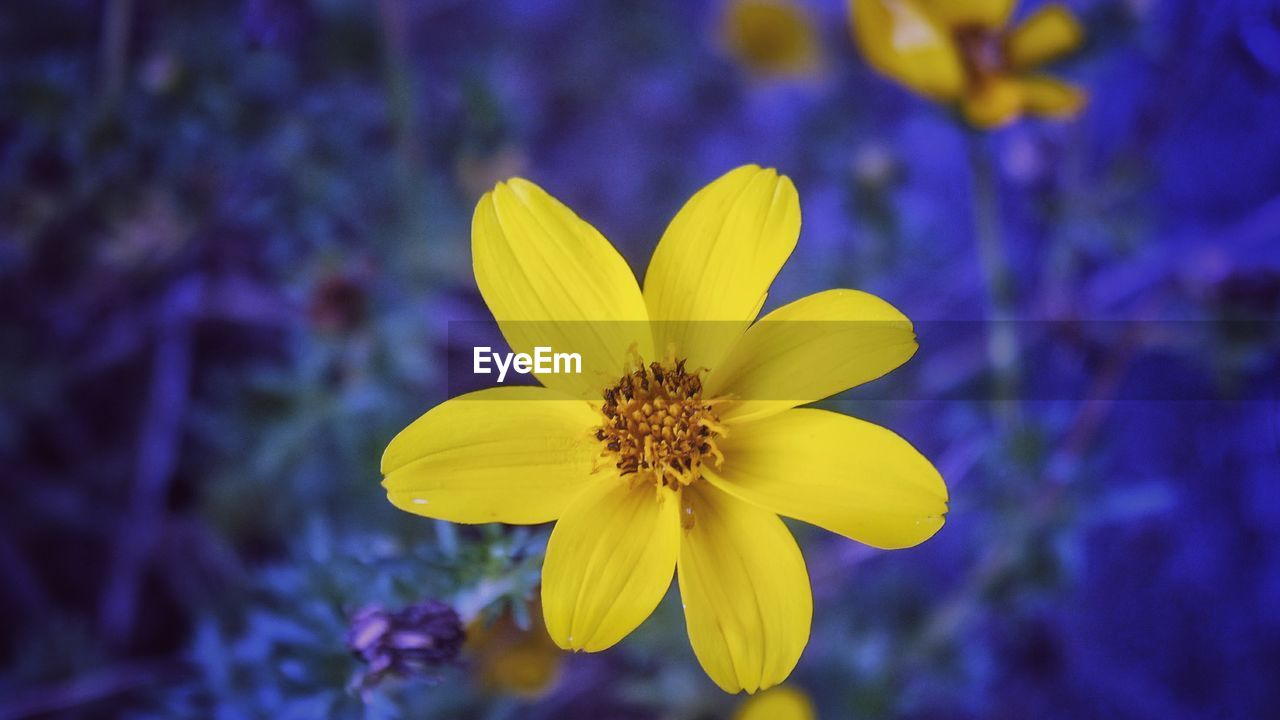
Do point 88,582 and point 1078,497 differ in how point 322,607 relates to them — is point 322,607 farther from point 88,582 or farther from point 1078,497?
point 1078,497

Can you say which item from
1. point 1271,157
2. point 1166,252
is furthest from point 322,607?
point 1271,157

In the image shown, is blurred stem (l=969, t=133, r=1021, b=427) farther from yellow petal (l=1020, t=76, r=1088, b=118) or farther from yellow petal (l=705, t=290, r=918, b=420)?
yellow petal (l=705, t=290, r=918, b=420)

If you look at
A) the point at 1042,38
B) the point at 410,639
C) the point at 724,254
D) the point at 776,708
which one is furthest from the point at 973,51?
the point at 410,639

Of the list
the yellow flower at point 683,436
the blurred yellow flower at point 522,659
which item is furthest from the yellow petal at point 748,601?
the blurred yellow flower at point 522,659

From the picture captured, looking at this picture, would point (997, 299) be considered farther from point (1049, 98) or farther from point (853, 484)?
point (853, 484)

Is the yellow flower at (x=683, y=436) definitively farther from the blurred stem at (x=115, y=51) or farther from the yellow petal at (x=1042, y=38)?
the blurred stem at (x=115, y=51)

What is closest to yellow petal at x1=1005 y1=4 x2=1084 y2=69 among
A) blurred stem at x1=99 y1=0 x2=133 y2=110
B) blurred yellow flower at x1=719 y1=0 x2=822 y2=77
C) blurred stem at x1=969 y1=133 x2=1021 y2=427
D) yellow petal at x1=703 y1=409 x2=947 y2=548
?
blurred stem at x1=969 y1=133 x2=1021 y2=427
